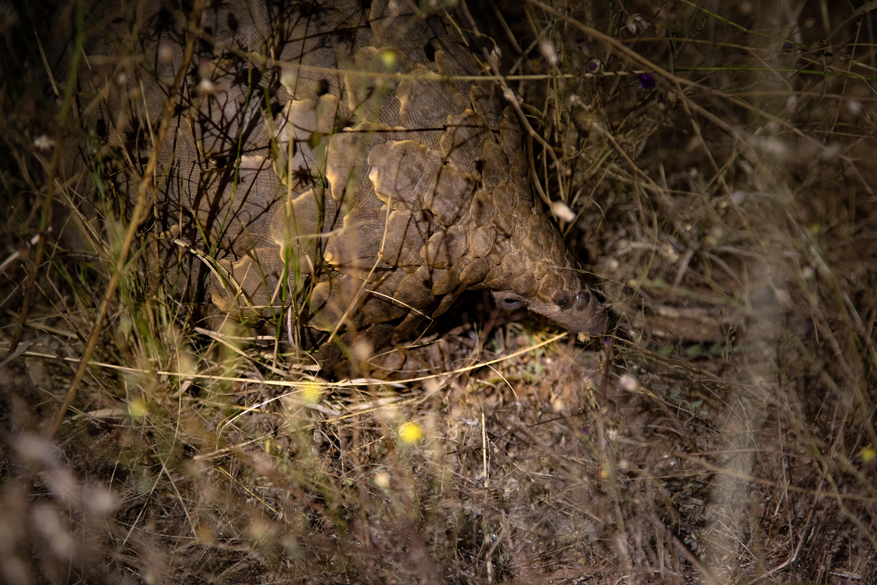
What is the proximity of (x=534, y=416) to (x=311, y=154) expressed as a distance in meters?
1.19

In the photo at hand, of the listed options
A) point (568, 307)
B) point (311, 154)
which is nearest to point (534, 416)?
point (568, 307)

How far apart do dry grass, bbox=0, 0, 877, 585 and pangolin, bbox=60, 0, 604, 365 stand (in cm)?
24

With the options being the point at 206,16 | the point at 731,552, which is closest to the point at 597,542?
the point at 731,552

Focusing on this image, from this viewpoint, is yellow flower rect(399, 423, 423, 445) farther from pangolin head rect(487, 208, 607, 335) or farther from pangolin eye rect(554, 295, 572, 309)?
pangolin eye rect(554, 295, 572, 309)

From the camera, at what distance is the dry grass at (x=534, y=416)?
1.60 meters

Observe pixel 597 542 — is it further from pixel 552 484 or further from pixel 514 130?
pixel 514 130

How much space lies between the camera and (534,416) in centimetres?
192

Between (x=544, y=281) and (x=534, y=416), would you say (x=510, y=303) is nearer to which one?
(x=544, y=281)

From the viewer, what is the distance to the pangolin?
148 cm

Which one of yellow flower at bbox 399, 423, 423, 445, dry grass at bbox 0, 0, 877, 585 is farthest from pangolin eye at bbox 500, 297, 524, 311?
yellow flower at bbox 399, 423, 423, 445

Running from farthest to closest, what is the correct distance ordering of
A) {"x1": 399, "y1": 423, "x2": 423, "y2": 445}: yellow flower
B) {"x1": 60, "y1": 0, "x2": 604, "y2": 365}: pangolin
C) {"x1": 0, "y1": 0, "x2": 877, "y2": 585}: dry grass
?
{"x1": 399, "y1": 423, "x2": 423, "y2": 445}: yellow flower < {"x1": 0, "y1": 0, "x2": 877, "y2": 585}: dry grass < {"x1": 60, "y1": 0, "x2": 604, "y2": 365}: pangolin

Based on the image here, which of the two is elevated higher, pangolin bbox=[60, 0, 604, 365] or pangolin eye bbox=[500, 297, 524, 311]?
pangolin bbox=[60, 0, 604, 365]

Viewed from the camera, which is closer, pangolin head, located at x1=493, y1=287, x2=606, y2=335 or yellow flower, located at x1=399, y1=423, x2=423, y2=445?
pangolin head, located at x1=493, y1=287, x2=606, y2=335

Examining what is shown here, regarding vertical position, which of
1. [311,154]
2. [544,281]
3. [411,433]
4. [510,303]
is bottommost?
[411,433]
